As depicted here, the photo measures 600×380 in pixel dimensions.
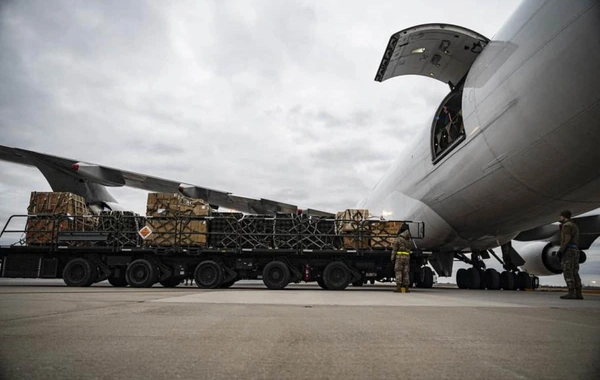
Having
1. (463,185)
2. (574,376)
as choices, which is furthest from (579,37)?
(574,376)

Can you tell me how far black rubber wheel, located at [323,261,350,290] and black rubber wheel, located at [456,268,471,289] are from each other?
6.38 meters

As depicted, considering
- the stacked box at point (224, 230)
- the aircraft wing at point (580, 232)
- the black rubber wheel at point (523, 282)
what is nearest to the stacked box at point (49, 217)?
the stacked box at point (224, 230)

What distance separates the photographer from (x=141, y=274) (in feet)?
38.3

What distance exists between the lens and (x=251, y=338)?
2.86 m

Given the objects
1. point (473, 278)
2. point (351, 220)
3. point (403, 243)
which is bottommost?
point (473, 278)

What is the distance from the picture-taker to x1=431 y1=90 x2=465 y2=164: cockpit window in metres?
9.46

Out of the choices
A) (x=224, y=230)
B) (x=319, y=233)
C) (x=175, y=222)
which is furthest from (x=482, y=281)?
(x=175, y=222)

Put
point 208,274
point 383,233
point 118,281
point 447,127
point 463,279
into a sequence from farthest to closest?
point 463,279 < point 118,281 < point 208,274 < point 383,233 < point 447,127

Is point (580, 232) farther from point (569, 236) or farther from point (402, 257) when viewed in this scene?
point (402, 257)

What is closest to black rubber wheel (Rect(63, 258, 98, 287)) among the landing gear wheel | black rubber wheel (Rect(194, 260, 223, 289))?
black rubber wheel (Rect(194, 260, 223, 289))

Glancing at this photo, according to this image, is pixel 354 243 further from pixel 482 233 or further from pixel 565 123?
pixel 565 123

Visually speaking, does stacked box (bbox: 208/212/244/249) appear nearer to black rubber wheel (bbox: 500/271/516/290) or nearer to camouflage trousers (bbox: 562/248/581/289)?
camouflage trousers (bbox: 562/248/581/289)

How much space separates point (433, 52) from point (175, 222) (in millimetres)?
8847

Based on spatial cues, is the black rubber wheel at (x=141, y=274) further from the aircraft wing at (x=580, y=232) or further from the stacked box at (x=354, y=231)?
the aircraft wing at (x=580, y=232)
